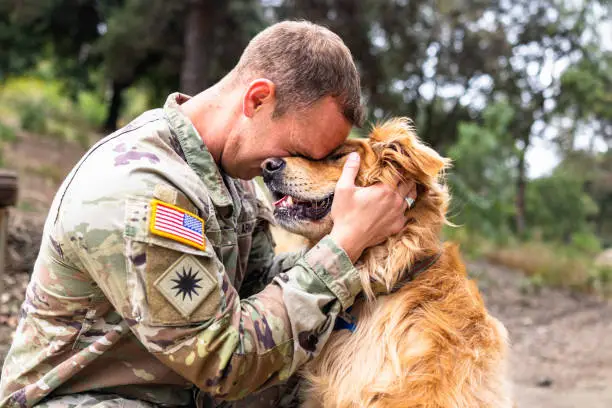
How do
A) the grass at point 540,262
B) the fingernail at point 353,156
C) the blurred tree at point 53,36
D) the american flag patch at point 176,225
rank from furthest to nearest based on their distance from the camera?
the blurred tree at point 53,36 → the grass at point 540,262 → the fingernail at point 353,156 → the american flag patch at point 176,225

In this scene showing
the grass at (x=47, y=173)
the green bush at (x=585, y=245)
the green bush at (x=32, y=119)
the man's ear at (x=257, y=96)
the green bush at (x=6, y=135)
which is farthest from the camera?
→ the green bush at (x=585, y=245)

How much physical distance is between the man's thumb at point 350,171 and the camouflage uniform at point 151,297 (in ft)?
1.07

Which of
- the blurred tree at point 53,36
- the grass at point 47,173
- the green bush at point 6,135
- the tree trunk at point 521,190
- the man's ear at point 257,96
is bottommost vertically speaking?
the tree trunk at point 521,190

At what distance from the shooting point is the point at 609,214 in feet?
144

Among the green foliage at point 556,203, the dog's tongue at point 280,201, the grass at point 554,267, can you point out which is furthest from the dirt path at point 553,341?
the green foliage at point 556,203

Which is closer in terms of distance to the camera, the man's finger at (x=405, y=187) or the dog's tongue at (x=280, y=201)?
the man's finger at (x=405, y=187)

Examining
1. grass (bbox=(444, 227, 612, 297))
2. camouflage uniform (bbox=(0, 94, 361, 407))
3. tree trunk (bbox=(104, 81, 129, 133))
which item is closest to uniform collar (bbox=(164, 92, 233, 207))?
camouflage uniform (bbox=(0, 94, 361, 407))

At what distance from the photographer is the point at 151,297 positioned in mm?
1996

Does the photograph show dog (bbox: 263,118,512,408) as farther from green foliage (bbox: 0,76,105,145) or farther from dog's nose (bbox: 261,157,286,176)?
green foliage (bbox: 0,76,105,145)

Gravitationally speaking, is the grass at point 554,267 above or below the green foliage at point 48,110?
above

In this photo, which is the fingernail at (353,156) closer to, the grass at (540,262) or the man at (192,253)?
the man at (192,253)

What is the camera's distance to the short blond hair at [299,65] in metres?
2.46

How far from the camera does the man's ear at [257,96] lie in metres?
2.43

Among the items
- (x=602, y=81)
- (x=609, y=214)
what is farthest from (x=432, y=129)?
(x=609, y=214)
